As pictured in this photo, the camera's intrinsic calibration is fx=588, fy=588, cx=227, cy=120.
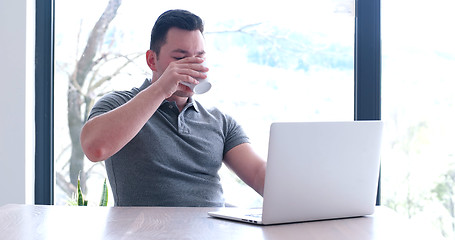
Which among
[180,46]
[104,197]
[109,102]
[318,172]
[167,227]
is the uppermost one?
[180,46]

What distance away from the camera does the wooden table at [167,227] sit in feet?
4.26

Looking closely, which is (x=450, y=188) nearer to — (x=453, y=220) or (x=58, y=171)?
(x=453, y=220)

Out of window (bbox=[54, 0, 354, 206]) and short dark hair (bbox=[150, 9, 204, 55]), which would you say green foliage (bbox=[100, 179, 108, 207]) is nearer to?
window (bbox=[54, 0, 354, 206])

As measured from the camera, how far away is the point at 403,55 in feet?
9.41

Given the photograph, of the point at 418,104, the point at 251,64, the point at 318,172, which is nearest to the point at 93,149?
the point at 318,172

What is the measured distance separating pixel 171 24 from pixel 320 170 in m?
1.00

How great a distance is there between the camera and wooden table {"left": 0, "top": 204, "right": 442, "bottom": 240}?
130 cm

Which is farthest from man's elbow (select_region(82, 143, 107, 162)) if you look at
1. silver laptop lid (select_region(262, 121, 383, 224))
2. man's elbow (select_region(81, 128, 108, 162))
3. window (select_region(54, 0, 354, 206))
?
window (select_region(54, 0, 354, 206))

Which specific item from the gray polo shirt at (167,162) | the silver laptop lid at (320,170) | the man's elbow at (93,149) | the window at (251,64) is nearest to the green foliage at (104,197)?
the window at (251,64)

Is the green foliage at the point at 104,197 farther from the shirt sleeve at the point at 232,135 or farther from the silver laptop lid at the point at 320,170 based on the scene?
the silver laptop lid at the point at 320,170

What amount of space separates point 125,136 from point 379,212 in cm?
82

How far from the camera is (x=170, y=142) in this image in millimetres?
2119

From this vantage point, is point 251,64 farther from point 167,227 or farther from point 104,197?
point 167,227

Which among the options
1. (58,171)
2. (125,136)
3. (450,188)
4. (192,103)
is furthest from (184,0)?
(450,188)
